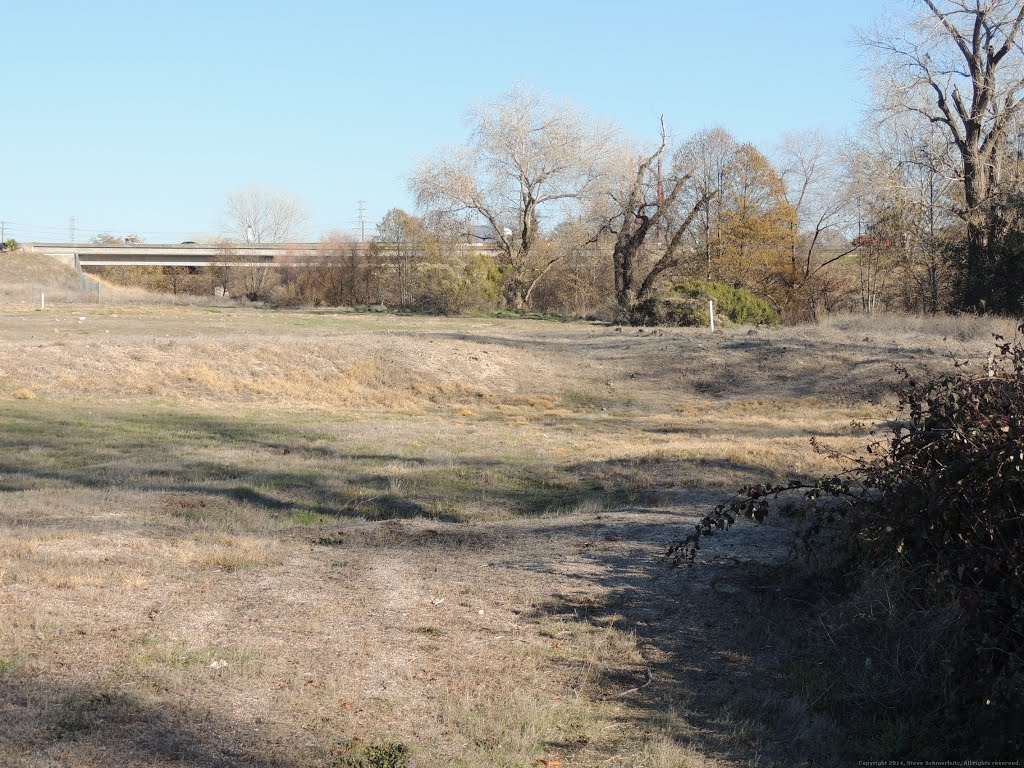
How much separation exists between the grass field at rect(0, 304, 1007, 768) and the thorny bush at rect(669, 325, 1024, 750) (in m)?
0.73

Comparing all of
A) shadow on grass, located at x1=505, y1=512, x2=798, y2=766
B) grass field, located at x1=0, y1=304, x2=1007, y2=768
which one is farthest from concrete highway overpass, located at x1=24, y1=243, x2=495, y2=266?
shadow on grass, located at x1=505, y1=512, x2=798, y2=766

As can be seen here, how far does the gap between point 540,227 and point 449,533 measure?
4479 centimetres

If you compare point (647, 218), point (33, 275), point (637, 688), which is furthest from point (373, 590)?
point (33, 275)

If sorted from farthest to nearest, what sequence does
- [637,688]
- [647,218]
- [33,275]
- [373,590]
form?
[33,275], [647,218], [373,590], [637,688]

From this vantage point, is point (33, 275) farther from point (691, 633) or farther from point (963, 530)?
point (963, 530)

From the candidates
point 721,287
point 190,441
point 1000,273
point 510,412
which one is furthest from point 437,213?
point 190,441

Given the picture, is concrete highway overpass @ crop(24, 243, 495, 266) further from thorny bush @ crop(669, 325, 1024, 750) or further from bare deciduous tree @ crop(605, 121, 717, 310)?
thorny bush @ crop(669, 325, 1024, 750)

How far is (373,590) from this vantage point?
6383mm

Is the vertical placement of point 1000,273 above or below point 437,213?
below

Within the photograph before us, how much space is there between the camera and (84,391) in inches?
740

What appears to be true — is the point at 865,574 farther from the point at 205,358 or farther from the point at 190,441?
the point at 205,358

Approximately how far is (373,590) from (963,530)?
140 inches

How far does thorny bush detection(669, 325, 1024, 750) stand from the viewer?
4559 millimetres

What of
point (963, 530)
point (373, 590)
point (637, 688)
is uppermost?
point (963, 530)
